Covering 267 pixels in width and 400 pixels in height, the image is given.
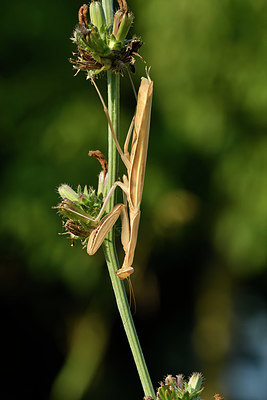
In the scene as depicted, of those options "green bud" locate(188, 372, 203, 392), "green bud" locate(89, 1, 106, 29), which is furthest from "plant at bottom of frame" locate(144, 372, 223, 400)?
"green bud" locate(89, 1, 106, 29)

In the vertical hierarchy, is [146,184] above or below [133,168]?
above

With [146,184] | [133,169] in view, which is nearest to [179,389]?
[133,169]

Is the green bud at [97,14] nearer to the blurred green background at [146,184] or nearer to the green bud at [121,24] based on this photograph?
the green bud at [121,24]

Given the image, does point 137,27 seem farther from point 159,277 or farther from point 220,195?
point 159,277

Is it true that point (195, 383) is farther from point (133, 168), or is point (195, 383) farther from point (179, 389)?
point (133, 168)

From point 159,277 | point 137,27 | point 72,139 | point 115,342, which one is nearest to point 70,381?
point 115,342
